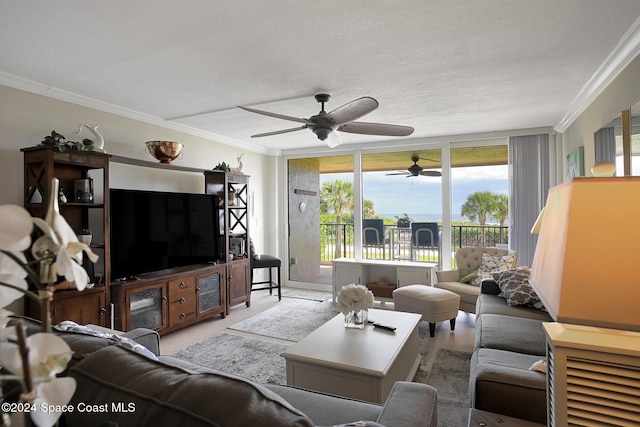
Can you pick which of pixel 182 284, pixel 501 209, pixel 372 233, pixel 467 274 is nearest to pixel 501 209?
pixel 501 209

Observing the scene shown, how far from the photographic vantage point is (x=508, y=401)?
5.21 ft

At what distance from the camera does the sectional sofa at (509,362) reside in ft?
5.10

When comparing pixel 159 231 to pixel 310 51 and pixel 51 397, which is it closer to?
pixel 310 51

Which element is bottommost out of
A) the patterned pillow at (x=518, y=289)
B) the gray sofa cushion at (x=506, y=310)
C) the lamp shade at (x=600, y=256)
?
the gray sofa cushion at (x=506, y=310)

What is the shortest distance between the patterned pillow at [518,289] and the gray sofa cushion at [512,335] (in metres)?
0.40

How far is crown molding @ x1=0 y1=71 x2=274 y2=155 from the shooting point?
2922mm

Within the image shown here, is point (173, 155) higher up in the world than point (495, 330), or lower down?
higher up

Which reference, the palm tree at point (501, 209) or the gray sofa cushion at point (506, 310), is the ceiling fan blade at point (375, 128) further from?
the palm tree at point (501, 209)

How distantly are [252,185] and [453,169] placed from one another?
3.28 metres

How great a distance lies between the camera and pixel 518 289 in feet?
10.5

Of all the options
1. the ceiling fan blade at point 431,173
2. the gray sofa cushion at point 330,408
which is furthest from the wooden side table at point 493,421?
the ceiling fan blade at point 431,173

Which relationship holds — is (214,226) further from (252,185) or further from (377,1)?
(377,1)

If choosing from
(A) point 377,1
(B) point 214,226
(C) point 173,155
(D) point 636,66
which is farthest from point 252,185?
(D) point 636,66

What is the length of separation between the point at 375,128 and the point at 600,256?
7.87ft
